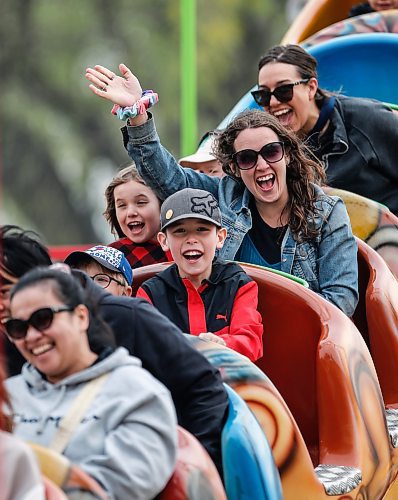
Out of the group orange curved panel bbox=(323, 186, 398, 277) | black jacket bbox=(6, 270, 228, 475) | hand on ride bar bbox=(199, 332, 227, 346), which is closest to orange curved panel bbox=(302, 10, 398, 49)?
orange curved panel bbox=(323, 186, 398, 277)

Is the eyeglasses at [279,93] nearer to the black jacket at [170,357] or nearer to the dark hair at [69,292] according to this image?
the black jacket at [170,357]

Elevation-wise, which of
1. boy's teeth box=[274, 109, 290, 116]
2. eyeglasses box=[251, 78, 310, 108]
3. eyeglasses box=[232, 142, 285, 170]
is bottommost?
eyeglasses box=[232, 142, 285, 170]

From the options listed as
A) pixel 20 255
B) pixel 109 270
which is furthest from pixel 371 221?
pixel 20 255

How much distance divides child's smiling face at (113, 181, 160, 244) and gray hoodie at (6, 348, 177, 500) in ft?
5.97

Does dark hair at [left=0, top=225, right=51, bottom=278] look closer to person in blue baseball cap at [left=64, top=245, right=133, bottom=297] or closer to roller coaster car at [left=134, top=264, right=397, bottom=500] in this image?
roller coaster car at [left=134, top=264, right=397, bottom=500]

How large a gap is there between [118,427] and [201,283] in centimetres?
122

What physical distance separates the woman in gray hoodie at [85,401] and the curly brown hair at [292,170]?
1611mm

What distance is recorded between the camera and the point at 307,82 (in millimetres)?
5027

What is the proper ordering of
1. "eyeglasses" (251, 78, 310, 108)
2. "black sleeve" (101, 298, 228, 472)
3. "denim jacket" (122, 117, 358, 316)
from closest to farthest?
"black sleeve" (101, 298, 228, 472)
"denim jacket" (122, 117, 358, 316)
"eyeglasses" (251, 78, 310, 108)

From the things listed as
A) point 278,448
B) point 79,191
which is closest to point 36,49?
point 79,191

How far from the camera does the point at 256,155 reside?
4.11 meters

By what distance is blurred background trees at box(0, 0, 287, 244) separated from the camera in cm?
2328

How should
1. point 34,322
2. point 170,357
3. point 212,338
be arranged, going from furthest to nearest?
point 212,338
point 170,357
point 34,322

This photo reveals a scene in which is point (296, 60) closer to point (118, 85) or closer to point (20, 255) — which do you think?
point (118, 85)
